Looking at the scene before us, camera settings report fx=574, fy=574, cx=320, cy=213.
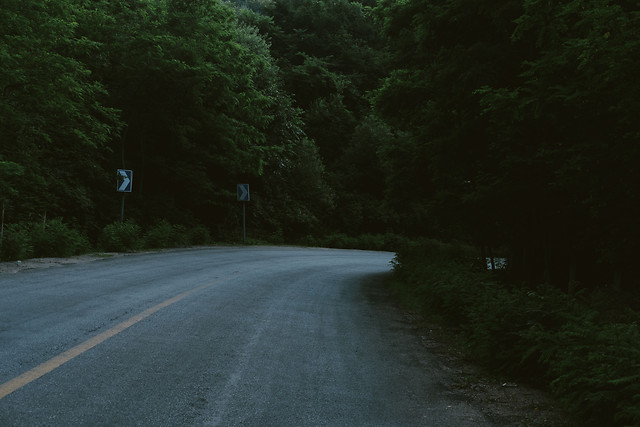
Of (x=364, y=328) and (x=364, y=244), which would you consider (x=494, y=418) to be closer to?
(x=364, y=328)

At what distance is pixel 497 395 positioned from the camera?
180 inches

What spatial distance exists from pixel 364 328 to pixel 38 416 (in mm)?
4465

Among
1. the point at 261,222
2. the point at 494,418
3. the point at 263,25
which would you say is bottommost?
the point at 494,418

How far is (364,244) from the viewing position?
39469 millimetres

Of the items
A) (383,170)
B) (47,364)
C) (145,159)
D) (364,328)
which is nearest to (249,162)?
(145,159)

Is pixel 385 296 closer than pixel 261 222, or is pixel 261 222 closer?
pixel 385 296

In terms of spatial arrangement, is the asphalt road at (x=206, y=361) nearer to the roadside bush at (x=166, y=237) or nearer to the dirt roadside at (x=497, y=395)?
the dirt roadside at (x=497, y=395)

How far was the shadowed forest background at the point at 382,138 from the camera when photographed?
7457 millimetres

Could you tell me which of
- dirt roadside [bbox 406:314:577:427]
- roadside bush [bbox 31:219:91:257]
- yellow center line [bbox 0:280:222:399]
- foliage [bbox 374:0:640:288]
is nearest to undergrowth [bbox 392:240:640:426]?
dirt roadside [bbox 406:314:577:427]

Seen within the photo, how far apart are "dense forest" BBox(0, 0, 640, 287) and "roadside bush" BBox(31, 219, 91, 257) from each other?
4.14ft

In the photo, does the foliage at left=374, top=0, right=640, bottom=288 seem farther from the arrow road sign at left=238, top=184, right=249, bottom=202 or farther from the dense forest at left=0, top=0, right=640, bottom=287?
the arrow road sign at left=238, top=184, right=249, bottom=202

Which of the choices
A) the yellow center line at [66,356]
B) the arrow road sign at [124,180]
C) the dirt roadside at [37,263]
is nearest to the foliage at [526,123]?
the yellow center line at [66,356]

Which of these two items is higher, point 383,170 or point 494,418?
point 383,170

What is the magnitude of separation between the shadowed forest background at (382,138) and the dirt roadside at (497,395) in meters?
0.31
